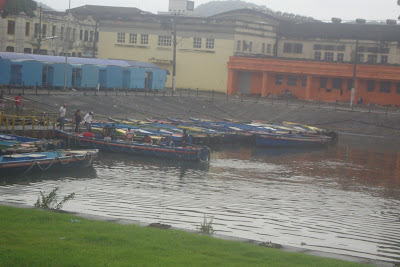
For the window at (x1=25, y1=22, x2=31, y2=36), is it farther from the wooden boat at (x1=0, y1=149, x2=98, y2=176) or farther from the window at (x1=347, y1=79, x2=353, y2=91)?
the wooden boat at (x1=0, y1=149, x2=98, y2=176)

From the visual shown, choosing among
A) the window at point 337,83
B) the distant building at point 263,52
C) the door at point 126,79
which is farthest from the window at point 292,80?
the door at point 126,79

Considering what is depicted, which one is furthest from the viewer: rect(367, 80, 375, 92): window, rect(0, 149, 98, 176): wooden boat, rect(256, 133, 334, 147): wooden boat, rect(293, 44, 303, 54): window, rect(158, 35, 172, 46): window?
rect(293, 44, 303, 54): window

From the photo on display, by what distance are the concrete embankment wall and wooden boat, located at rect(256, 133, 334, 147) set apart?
11915mm

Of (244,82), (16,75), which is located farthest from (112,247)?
(244,82)

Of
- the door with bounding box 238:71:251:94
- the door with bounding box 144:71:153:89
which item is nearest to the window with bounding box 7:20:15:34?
the door with bounding box 144:71:153:89

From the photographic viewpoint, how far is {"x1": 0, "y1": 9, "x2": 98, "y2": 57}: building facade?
75.1 meters

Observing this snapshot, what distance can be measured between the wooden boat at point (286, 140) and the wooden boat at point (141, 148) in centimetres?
1229

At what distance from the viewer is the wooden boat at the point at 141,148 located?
→ 129 feet

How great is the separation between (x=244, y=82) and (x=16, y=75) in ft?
108

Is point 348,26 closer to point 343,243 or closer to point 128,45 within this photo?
point 128,45

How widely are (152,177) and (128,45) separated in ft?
183

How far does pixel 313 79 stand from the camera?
78875mm

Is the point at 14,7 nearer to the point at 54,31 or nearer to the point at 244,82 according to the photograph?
the point at 54,31

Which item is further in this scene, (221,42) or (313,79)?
(221,42)
